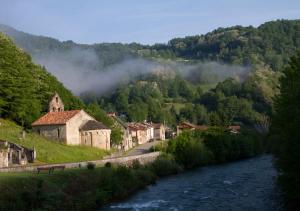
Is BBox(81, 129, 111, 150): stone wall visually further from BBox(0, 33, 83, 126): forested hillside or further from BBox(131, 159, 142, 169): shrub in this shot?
BBox(131, 159, 142, 169): shrub

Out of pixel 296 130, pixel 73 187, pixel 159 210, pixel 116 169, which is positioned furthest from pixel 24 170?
pixel 296 130

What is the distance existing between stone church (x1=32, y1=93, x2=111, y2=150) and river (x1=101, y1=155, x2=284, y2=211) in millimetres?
24035

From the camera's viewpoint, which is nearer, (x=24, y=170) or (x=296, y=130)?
(x=296, y=130)

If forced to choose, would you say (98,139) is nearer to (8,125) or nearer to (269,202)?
(8,125)

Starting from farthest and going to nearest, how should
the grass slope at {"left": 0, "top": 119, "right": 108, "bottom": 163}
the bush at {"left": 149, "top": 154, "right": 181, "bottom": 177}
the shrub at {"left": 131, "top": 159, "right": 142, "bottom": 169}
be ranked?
1. the bush at {"left": 149, "top": 154, "right": 181, "bottom": 177}
2. the grass slope at {"left": 0, "top": 119, "right": 108, "bottom": 163}
3. the shrub at {"left": 131, "top": 159, "right": 142, "bottom": 169}

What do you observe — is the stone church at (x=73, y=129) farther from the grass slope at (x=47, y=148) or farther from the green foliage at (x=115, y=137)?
the green foliage at (x=115, y=137)

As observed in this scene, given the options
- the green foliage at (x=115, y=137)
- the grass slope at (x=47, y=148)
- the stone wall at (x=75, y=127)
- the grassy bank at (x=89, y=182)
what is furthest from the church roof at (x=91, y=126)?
the grassy bank at (x=89, y=182)

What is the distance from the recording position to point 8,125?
7719 centimetres

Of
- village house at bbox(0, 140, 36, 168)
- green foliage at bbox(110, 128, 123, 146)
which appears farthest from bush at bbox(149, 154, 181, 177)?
green foliage at bbox(110, 128, 123, 146)

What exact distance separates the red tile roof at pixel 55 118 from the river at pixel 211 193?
26.0 m

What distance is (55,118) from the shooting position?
8375 centimetres

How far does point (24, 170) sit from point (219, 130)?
198 feet

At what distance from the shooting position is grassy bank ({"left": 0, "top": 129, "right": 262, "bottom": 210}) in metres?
36.4

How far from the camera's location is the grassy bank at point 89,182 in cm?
3644
